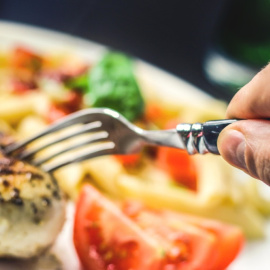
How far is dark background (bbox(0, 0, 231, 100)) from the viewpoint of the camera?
228 inches

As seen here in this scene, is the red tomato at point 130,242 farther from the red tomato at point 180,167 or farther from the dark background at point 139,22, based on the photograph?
the dark background at point 139,22

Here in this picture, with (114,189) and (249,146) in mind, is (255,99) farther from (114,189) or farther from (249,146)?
(114,189)

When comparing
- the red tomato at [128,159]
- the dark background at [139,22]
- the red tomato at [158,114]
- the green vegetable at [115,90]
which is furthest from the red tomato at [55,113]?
the dark background at [139,22]

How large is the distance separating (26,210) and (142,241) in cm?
49

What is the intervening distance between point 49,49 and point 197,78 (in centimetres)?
182

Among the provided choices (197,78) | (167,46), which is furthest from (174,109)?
(167,46)

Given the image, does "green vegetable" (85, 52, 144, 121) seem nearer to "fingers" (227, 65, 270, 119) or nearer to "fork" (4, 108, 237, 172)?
"fork" (4, 108, 237, 172)

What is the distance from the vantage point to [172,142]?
1.75m

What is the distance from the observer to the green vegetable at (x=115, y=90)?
9.35 ft

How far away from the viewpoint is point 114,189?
2.59 metres

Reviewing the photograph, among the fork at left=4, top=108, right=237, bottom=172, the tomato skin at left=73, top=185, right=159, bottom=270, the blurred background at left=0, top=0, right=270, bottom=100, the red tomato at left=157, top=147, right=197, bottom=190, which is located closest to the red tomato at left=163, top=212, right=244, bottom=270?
the tomato skin at left=73, top=185, right=159, bottom=270

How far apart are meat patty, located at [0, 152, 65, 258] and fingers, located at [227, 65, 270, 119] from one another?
0.75m

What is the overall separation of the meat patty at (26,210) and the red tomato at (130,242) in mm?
191

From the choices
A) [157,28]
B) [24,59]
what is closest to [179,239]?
[24,59]
